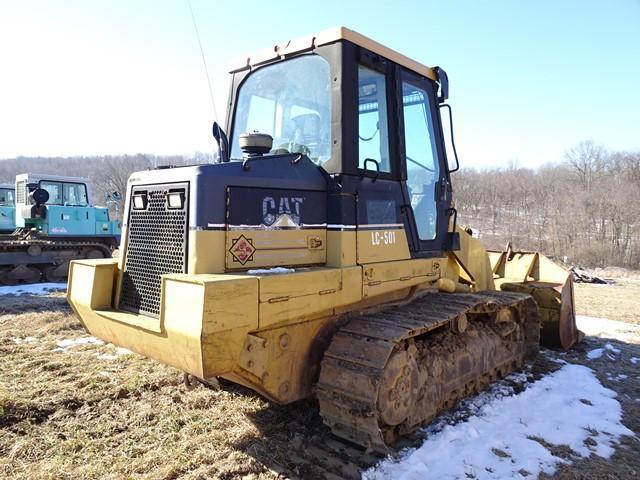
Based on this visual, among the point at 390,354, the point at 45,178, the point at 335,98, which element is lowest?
the point at 390,354

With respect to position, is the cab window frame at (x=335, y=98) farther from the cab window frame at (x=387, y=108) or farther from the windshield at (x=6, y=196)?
the windshield at (x=6, y=196)

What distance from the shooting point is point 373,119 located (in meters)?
4.25

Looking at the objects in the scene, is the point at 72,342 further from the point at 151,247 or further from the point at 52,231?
the point at 52,231

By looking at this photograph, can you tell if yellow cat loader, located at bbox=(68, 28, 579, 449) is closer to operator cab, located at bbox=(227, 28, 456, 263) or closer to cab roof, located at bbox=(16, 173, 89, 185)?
operator cab, located at bbox=(227, 28, 456, 263)

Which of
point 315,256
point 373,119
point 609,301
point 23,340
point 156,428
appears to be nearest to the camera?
point 315,256

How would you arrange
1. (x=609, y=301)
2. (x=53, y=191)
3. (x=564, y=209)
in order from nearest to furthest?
1. (x=609, y=301)
2. (x=53, y=191)
3. (x=564, y=209)

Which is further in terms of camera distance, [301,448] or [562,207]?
[562,207]

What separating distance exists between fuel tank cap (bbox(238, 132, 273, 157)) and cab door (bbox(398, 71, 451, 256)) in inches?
49.4

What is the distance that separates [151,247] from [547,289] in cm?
535

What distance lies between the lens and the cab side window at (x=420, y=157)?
4.61 meters

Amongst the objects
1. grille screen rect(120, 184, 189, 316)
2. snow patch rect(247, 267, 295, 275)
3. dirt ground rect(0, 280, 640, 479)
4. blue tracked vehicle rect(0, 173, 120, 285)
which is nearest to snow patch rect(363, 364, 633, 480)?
dirt ground rect(0, 280, 640, 479)

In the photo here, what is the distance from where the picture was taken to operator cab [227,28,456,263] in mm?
3848

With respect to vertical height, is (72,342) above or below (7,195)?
below

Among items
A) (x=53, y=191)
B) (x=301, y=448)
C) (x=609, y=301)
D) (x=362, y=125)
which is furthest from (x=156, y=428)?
(x=53, y=191)
